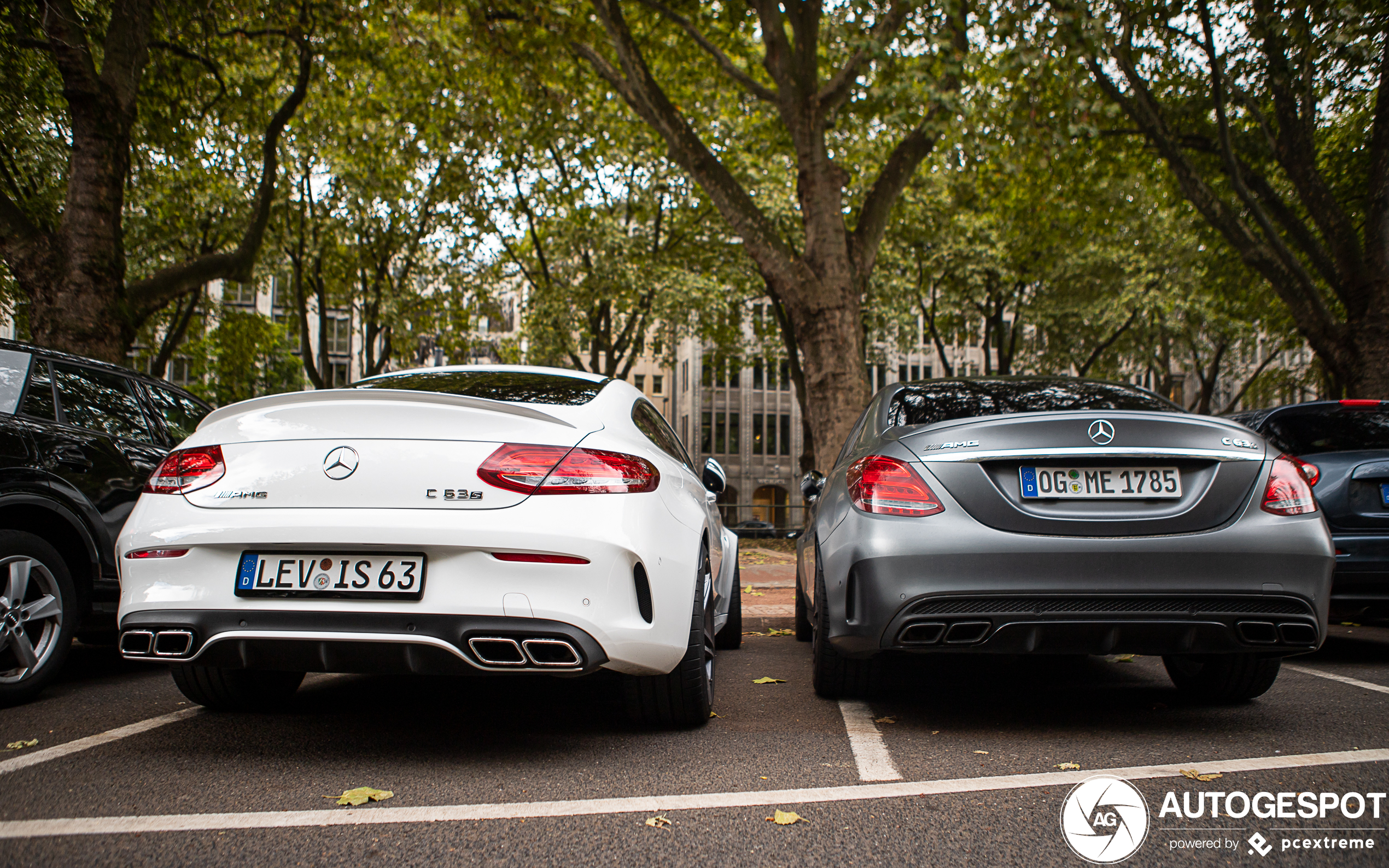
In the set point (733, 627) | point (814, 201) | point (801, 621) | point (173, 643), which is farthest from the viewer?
point (814, 201)

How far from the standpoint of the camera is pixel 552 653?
3064 millimetres

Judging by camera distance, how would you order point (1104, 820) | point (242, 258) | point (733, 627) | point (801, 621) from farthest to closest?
point (242, 258), point (801, 621), point (733, 627), point (1104, 820)

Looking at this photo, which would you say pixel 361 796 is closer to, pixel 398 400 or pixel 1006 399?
pixel 398 400

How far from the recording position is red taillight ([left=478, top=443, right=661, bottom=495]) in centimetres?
316

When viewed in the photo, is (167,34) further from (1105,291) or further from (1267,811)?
(1105,291)

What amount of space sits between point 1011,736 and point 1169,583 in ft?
2.66

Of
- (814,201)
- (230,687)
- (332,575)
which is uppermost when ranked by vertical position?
(814,201)

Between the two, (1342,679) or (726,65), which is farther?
(726,65)

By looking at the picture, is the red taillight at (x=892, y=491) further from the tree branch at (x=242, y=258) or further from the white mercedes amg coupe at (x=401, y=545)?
the tree branch at (x=242, y=258)

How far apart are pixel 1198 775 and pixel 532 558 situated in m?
2.20

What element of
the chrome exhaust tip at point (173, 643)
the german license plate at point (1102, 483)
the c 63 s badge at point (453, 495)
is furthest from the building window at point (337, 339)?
the german license plate at point (1102, 483)

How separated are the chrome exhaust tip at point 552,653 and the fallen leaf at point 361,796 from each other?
0.57m

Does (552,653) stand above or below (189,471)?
below

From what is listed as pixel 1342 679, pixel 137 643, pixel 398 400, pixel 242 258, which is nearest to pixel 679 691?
pixel 398 400
